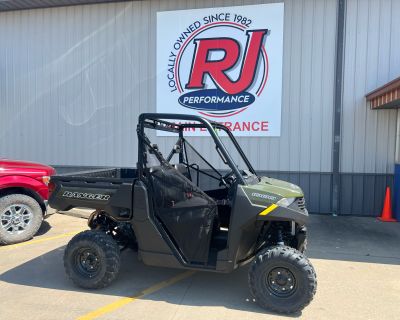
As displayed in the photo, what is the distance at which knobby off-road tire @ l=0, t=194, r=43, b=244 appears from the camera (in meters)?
6.05

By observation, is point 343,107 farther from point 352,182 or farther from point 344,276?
point 344,276

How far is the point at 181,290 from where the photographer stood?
4.35 metres

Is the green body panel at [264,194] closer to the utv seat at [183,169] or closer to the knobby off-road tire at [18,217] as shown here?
the utv seat at [183,169]

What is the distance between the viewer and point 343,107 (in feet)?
28.4

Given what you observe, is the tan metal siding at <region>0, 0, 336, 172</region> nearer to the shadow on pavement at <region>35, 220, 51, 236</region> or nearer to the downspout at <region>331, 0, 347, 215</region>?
the downspout at <region>331, 0, 347, 215</region>

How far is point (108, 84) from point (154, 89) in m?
1.35

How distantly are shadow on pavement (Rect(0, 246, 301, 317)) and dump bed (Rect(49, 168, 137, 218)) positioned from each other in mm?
887

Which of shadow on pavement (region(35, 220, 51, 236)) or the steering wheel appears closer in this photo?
the steering wheel

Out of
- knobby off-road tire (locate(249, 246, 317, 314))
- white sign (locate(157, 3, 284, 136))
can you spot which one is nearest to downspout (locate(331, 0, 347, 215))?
white sign (locate(157, 3, 284, 136))

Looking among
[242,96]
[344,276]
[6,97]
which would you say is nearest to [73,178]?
[344,276]

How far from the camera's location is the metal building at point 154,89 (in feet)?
28.1

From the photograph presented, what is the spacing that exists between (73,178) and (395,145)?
722 centimetres

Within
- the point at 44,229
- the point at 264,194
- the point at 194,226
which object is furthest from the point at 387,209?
the point at 44,229

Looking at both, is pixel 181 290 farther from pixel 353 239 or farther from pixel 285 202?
pixel 353 239
